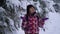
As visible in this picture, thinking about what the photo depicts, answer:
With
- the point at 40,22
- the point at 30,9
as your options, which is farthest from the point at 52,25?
the point at 30,9

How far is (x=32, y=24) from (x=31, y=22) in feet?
0.06

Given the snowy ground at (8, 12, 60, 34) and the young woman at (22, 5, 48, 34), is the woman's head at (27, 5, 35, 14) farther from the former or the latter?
the snowy ground at (8, 12, 60, 34)

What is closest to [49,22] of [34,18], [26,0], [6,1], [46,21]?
[46,21]

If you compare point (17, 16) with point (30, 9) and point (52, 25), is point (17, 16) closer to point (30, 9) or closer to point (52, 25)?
point (30, 9)

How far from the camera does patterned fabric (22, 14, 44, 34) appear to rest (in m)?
1.50

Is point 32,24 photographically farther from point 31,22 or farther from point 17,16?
point 17,16

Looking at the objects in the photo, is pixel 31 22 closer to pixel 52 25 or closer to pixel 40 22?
pixel 40 22

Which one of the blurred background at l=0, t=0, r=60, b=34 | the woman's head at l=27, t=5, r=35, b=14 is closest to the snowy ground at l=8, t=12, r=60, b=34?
the blurred background at l=0, t=0, r=60, b=34

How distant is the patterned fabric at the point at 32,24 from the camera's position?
1.50m

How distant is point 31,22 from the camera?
150 centimetres

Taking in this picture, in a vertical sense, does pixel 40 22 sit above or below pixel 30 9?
below

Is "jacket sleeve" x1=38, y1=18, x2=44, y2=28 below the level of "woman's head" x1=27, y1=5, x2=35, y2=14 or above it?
below

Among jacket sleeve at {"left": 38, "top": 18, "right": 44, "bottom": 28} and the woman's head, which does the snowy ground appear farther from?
the woman's head

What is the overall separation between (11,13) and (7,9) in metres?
0.05
